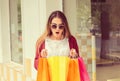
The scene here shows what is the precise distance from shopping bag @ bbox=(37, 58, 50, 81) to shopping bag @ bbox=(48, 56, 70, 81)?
0.09 ft

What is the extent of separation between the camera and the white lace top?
6.96 ft

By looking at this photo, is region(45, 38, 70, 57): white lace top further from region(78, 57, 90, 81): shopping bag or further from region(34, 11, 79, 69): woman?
region(78, 57, 90, 81): shopping bag

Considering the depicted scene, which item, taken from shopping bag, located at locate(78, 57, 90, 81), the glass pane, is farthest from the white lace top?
the glass pane

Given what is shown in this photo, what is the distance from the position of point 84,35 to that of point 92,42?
105mm

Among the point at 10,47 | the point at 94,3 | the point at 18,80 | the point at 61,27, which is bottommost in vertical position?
the point at 18,80

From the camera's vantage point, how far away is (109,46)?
315 cm

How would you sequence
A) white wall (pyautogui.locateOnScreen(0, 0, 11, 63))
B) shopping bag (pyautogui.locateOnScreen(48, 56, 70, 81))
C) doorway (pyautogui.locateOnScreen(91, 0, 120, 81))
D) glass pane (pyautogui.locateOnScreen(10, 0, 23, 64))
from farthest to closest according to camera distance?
1. white wall (pyautogui.locateOnScreen(0, 0, 11, 63))
2. glass pane (pyautogui.locateOnScreen(10, 0, 23, 64))
3. doorway (pyautogui.locateOnScreen(91, 0, 120, 81))
4. shopping bag (pyautogui.locateOnScreen(48, 56, 70, 81))

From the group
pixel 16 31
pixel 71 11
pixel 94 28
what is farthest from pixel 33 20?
pixel 16 31

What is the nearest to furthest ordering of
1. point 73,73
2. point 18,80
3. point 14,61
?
point 73,73, point 18,80, point 14,61

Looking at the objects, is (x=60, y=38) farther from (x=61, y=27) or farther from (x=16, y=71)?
(x=16, y=71)

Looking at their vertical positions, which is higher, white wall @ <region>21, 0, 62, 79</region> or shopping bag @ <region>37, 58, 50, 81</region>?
white wall @ <region>21, 0, 62, 79</region>

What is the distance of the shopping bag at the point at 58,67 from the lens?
→ 2068 mm

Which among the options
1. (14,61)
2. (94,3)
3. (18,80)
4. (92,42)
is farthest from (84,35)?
(14,61)

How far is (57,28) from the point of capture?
215 cm
